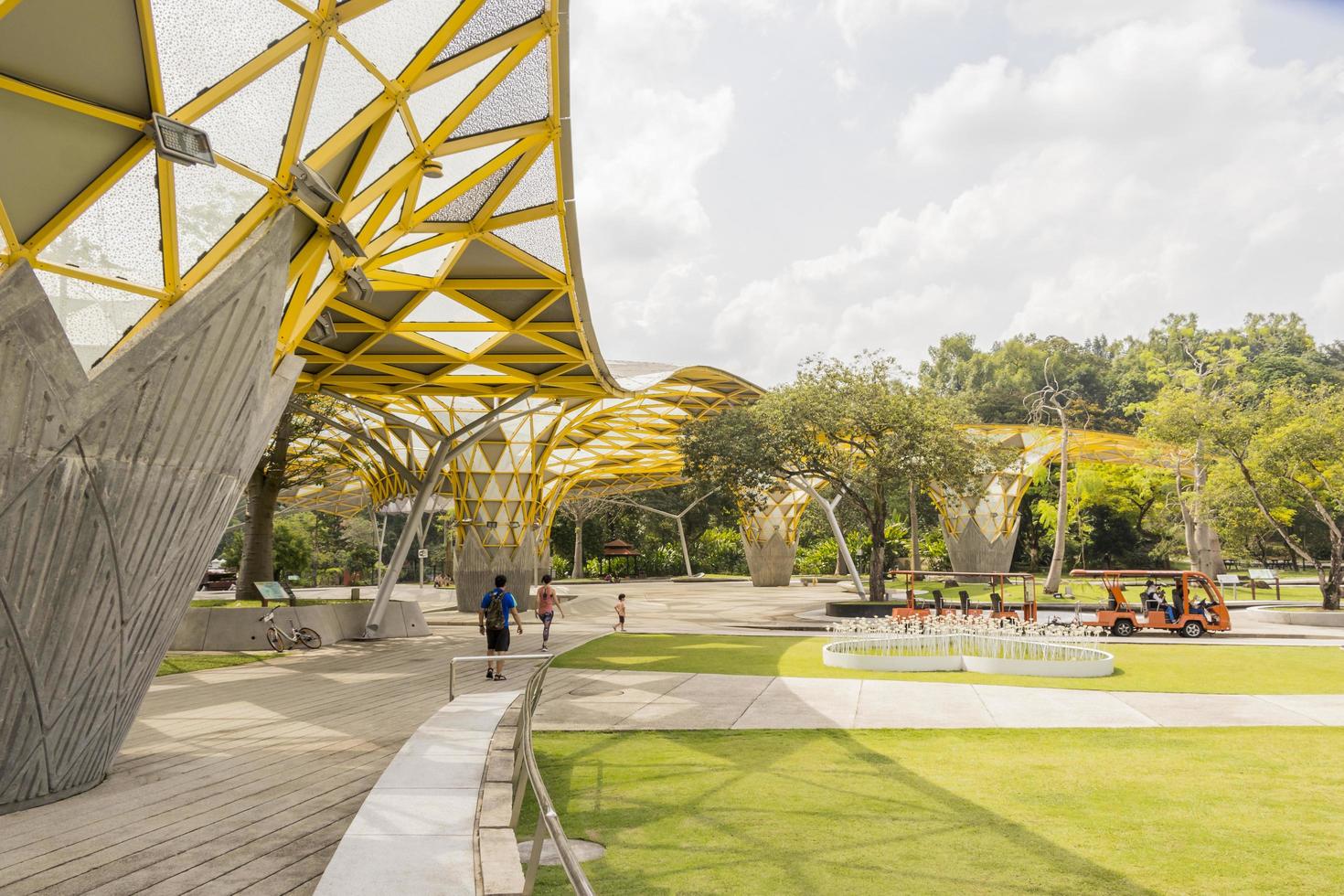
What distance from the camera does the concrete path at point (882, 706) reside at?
11.1 metres

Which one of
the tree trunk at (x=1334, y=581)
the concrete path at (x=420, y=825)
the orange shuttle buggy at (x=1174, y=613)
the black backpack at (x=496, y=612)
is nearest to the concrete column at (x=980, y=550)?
the tree trunk at (x=1334, y=581)

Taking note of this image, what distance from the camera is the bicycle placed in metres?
19.0

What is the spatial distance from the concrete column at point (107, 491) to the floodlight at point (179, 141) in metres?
0.82

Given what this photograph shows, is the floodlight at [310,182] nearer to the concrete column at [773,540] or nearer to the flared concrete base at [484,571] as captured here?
the flared concrete base at [484,571]

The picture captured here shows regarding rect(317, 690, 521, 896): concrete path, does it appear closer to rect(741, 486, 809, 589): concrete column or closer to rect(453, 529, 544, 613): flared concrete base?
rect(453, 529, 544, 613): flared concrete base

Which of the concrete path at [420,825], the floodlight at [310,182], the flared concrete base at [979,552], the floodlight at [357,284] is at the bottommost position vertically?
the concrete path at [420,825]

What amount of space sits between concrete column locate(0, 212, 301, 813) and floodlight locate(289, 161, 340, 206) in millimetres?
431

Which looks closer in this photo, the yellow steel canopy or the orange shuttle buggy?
the yellow steel canopy

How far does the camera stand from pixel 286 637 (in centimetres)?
1966

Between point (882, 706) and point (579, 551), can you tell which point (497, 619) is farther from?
point (579, 551)

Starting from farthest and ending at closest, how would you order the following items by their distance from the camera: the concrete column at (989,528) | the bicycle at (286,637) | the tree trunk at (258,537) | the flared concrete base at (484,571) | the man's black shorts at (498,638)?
the concrete column at (989,528)
the flared concrete base at (484,571)
the tree trunk at (258,537)
the bicycle at (286,637)
the man's black shorts at (498,638)

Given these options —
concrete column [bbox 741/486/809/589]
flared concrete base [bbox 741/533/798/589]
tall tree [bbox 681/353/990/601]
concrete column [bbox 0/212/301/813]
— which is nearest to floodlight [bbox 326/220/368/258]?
concrete column [bbox 0/212/301/813]

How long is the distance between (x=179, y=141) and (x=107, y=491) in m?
2.52

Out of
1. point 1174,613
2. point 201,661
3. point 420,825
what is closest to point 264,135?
point 420,825
